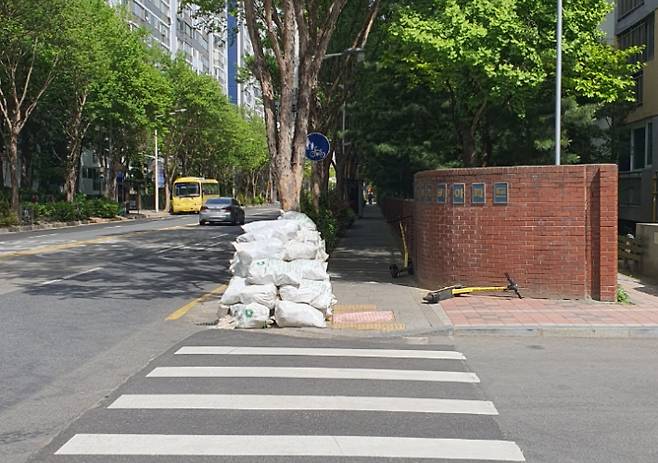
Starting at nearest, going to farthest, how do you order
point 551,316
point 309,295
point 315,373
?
1. point 315,373
2. point 309,295
3. point 551,316

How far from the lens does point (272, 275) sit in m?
10.1

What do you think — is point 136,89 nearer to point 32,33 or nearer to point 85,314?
point 32,33

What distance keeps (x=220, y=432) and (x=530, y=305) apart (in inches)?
281

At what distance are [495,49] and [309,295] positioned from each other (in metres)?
8.96

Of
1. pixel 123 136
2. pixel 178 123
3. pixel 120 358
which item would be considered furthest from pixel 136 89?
pixel 120 358

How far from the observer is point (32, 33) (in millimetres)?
33125

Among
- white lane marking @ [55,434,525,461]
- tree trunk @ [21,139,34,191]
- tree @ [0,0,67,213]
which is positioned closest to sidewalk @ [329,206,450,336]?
white lane marking @ [55,434,525,461]

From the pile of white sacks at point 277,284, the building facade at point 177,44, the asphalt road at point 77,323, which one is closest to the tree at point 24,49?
the building facade at point 177,44

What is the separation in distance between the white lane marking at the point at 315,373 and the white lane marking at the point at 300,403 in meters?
0.74

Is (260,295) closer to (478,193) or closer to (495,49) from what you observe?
(478,193)

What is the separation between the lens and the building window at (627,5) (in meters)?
26.5

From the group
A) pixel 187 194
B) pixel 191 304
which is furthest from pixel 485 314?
pixel 187 194

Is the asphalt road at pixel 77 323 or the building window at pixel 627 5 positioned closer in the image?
the asphalt road at pixel 77 323

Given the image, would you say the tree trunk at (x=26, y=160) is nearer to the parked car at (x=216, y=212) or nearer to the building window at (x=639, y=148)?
the parked car at (x=216, y=212)
